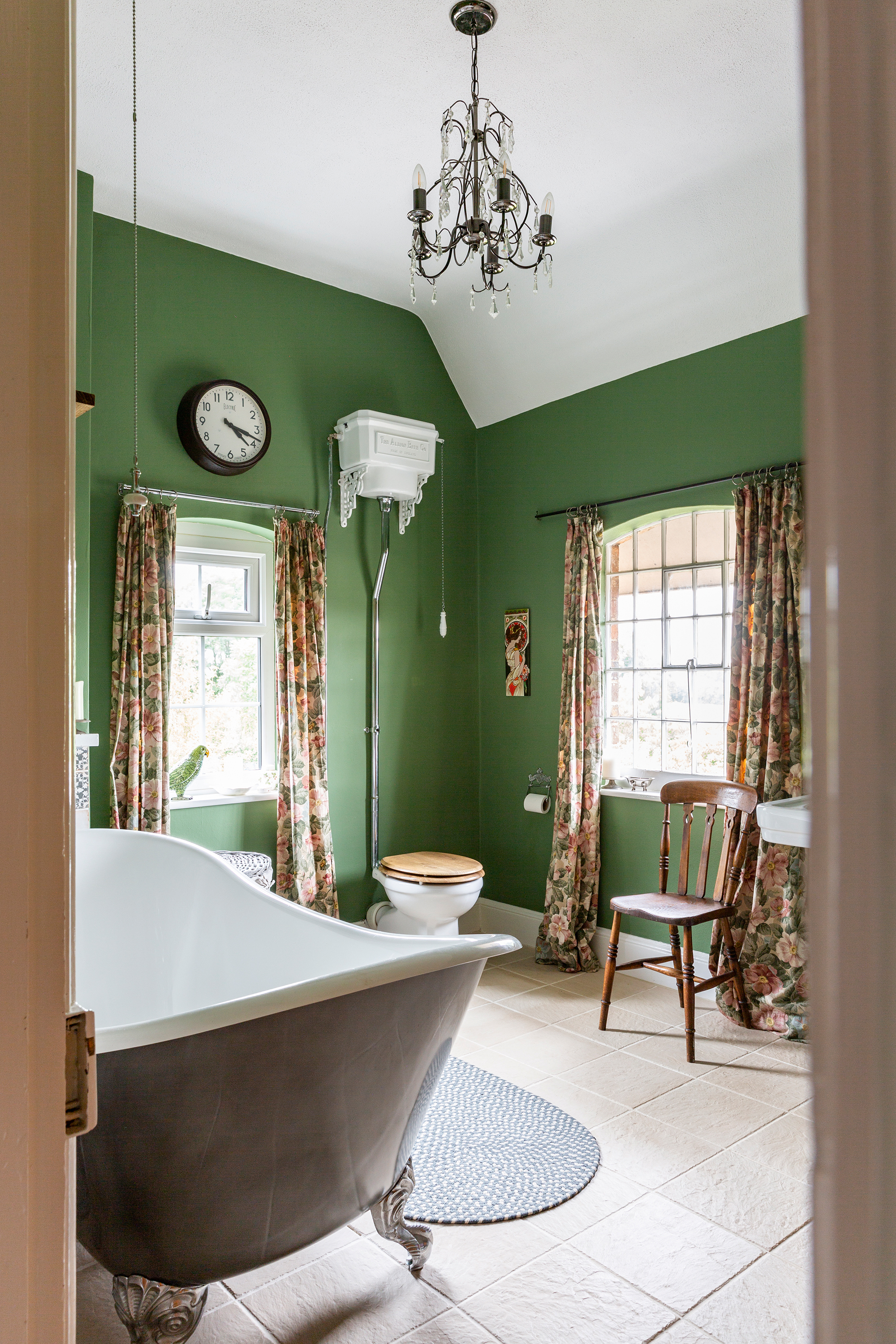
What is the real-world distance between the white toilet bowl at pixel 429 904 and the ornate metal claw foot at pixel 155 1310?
2.10 meters

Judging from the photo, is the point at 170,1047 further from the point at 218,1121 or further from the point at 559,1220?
the point at 559,1220

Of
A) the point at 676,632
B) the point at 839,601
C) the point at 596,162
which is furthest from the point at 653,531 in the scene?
the point at 839,601

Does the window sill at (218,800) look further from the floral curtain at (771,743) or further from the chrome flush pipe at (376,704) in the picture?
the floral curtain at (771,743)

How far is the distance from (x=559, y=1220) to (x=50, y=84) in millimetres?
2494

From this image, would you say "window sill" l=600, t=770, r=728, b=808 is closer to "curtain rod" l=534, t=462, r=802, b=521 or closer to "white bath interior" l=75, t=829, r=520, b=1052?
"curtain rod" l=534, t=462, r=802, b=521

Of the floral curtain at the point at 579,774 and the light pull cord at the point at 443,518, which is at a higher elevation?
the light pull cord at the point at 443,518

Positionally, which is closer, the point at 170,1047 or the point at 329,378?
the point at 170,1047

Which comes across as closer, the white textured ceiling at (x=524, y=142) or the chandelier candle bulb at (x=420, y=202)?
the chandelier candle bulb at (x=420, y=202)

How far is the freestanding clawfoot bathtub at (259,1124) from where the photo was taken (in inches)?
61.1

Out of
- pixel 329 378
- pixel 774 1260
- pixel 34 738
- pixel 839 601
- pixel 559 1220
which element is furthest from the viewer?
pixel 329 378

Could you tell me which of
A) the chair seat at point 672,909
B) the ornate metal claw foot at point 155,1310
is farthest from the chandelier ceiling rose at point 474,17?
the ornate metal claw foot at point 155,1310

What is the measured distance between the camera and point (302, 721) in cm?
402

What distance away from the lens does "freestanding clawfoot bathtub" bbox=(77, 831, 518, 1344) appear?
155 cm

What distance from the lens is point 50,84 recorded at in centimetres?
72
